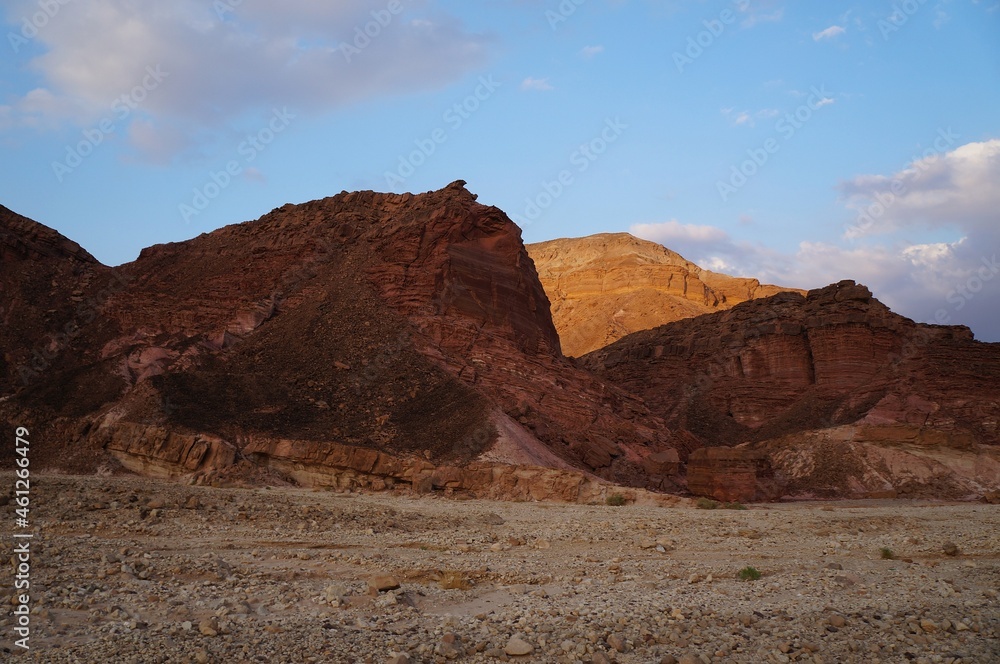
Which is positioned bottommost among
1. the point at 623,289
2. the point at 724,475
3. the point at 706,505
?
the point at 706,505

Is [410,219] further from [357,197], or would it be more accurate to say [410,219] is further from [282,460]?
[282,460]

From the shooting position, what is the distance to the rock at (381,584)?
10023 mm

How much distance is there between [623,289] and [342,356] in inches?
2717

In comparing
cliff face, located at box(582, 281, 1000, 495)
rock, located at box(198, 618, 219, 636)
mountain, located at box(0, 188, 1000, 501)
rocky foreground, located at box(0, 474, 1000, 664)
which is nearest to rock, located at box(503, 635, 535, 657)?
rocky foreground, located at box(0, 474, 1000, 664)

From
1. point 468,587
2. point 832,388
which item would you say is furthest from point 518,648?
point 832,388

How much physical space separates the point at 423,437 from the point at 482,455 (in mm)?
2638

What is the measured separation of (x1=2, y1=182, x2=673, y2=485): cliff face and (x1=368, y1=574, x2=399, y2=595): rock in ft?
52.5

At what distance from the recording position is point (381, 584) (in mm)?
10156

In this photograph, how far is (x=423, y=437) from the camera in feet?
92.2

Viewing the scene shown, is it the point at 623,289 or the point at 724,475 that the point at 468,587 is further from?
the point at 623,289

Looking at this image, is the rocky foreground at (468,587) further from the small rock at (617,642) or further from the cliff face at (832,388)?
the cliff face at (832,388)

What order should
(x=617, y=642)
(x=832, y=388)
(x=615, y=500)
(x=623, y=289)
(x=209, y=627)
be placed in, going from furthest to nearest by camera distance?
(x=623, y=289) → (x=832, y=388) → (x=615, y=500) → (x=617, y=642) → (x=209, y=627)

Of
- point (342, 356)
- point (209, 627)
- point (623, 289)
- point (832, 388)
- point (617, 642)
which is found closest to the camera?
point (209, 627)

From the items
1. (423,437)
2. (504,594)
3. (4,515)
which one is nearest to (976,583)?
(504,594)
